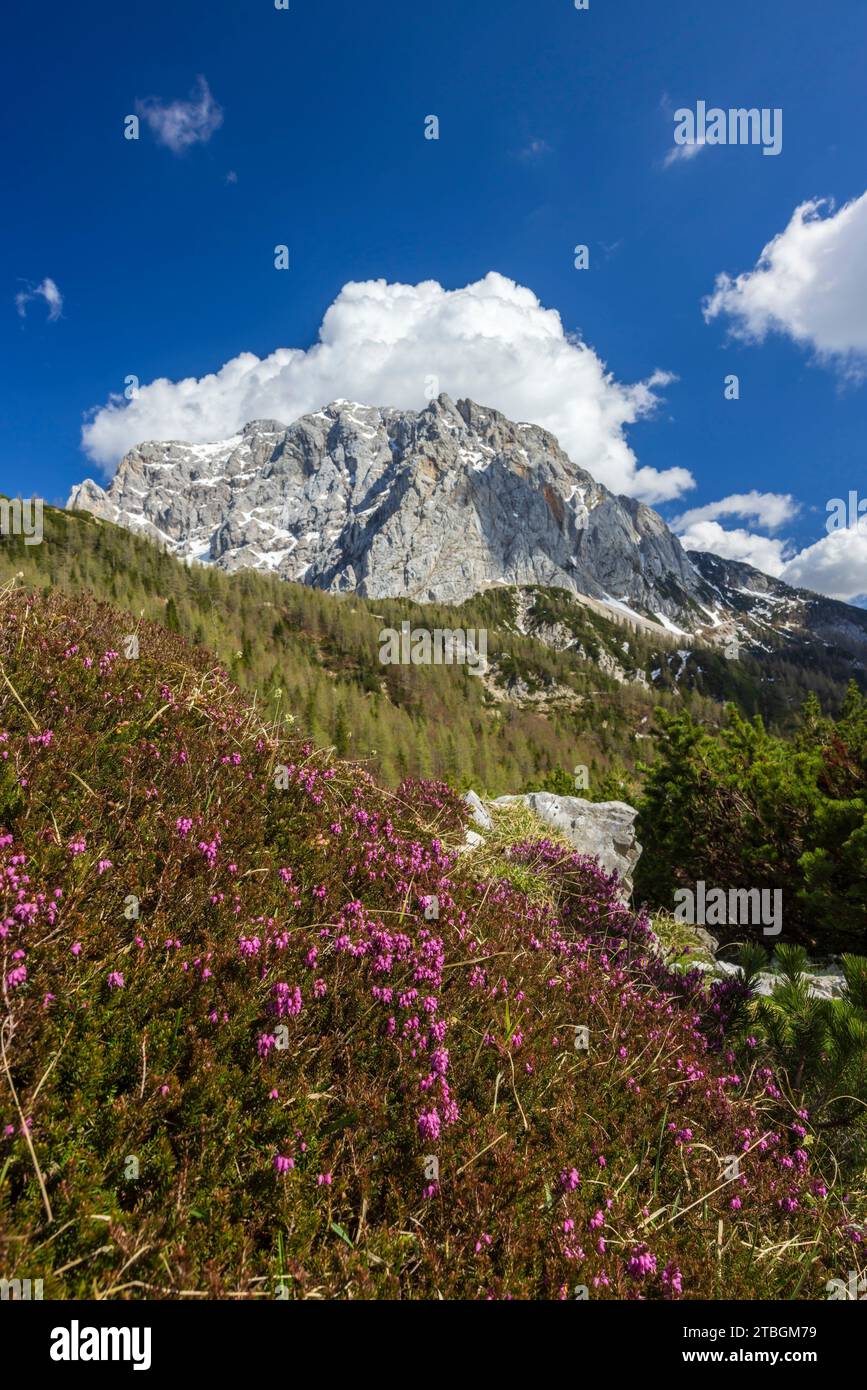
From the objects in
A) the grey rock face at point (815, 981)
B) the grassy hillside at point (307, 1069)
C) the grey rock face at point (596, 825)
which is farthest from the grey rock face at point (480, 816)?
the grassy hillside at point (307, 1069)

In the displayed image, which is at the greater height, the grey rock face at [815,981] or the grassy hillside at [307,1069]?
the grassy hillside at [307,1069]

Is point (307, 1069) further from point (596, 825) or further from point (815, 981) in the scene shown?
point (596, 825)

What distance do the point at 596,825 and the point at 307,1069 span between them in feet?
32.5

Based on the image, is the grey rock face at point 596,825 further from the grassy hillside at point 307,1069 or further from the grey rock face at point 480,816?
the grassy hillside at point 307,1069

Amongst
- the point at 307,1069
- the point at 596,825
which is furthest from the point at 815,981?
the point at 596,825

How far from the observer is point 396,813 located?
548 cm

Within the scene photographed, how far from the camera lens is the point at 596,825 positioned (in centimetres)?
1170

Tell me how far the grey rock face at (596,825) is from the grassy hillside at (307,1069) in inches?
245

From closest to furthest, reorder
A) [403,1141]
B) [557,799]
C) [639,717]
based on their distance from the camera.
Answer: [403,1141], [557,799], [639,717]

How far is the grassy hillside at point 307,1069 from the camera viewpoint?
6.40 feet
